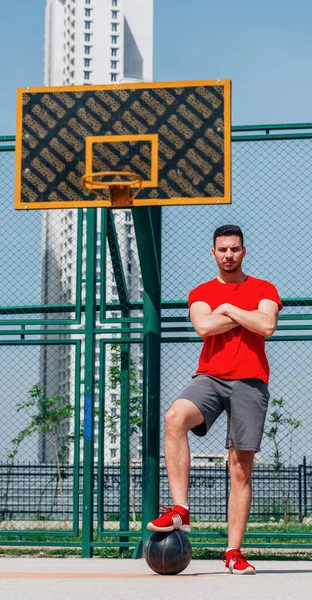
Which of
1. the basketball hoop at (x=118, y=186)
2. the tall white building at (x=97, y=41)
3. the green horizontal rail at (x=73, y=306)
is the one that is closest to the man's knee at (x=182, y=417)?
the basketball hoop at (x=118, y=186)

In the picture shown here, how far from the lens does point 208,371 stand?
4.96 meters

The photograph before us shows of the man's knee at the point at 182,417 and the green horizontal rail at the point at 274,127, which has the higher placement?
the green horizontal rail at the point at 274,127

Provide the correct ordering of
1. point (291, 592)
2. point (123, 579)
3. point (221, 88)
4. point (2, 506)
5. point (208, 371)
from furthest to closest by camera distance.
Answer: point (2, 506) < point (221, 88) < point (208, 371) < point (123, 579) < point (291, 592)

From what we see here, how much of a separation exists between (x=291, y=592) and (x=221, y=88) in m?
3.49

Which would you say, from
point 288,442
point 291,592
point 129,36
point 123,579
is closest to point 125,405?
point 288,442

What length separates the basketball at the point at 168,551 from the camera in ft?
14.5

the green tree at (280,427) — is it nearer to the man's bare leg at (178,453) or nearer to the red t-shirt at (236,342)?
the red t-shirt at (236,342)

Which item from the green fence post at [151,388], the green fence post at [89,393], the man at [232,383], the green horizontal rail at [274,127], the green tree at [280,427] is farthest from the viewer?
the green tree at [280,427]

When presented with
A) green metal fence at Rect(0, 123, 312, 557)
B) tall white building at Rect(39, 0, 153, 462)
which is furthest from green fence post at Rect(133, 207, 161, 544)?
tall white building at Rect(39, 0, 153, 462)

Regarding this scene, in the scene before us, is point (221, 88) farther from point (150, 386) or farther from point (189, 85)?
point (150, 386)

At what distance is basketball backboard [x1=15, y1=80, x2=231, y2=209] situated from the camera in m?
6.11

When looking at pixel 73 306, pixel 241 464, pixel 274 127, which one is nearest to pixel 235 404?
pixel 241 464

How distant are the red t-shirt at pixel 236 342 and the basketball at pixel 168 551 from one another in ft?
2.97

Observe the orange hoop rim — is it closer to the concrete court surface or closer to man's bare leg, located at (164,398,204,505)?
man's bare leg, located at (164,398,204,505)
